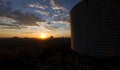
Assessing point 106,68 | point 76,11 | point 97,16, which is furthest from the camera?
point 76,11

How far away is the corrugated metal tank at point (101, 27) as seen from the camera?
Answer: 38.6ft

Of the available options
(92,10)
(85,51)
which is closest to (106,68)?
(85,51)

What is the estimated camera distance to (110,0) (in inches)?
465

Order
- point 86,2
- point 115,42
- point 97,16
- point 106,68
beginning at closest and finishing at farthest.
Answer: point 106,68 → point 115,42 → point 97,16 → point 86,2

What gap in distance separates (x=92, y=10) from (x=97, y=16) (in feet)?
2.35

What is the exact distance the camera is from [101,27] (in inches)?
482

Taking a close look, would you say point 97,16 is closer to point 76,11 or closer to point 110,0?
point 110,0

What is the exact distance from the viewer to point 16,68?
46.1ft

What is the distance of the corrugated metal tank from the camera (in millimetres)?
11758

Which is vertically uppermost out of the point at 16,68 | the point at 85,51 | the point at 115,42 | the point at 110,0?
the point at 110,0

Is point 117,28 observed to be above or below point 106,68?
above

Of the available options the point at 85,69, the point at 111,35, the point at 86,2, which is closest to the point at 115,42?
the point at 111,35

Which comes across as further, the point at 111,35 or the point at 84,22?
the point at 84,22

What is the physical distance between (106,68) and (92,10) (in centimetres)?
438
